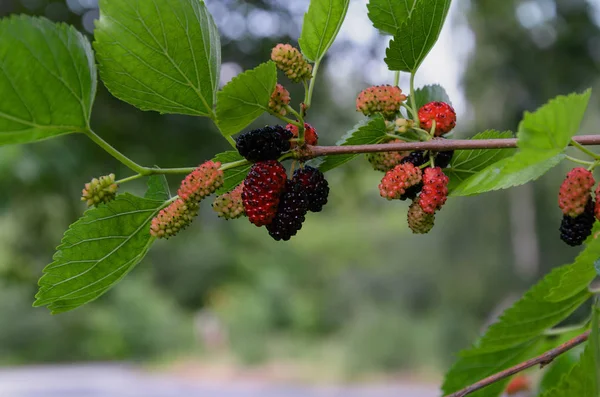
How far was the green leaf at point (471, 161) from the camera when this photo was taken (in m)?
0.43

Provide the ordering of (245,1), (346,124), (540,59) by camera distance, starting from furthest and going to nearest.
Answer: (540,59) < (346,124) < (245,1)

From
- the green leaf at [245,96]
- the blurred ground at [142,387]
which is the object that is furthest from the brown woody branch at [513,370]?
the blurred ground at [142,387]

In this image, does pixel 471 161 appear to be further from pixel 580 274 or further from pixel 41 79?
pixel 41 79

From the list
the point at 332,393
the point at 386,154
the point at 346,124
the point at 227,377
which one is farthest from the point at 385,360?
the point at 386,154

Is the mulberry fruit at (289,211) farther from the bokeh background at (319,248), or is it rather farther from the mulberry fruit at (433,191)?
the bokeh background at (319,248)

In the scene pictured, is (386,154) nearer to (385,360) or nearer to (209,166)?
(209,166)

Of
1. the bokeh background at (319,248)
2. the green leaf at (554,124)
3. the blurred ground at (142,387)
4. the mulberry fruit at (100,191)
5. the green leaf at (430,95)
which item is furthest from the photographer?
the blurred ground at (142,387)

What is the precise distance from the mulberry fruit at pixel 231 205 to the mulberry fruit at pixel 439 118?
0.45 feet

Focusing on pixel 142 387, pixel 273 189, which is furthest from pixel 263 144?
pixel 142 387

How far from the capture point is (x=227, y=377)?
6805 mm

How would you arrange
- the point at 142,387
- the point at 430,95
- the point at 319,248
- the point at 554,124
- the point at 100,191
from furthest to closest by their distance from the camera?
the point at 319,248 → the point at 142,387 → the point at 430,95 → the point at 100,191 → the point at 554,124

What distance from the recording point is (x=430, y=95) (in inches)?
19.9

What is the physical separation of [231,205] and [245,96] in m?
0.09

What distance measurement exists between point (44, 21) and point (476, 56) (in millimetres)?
5048
